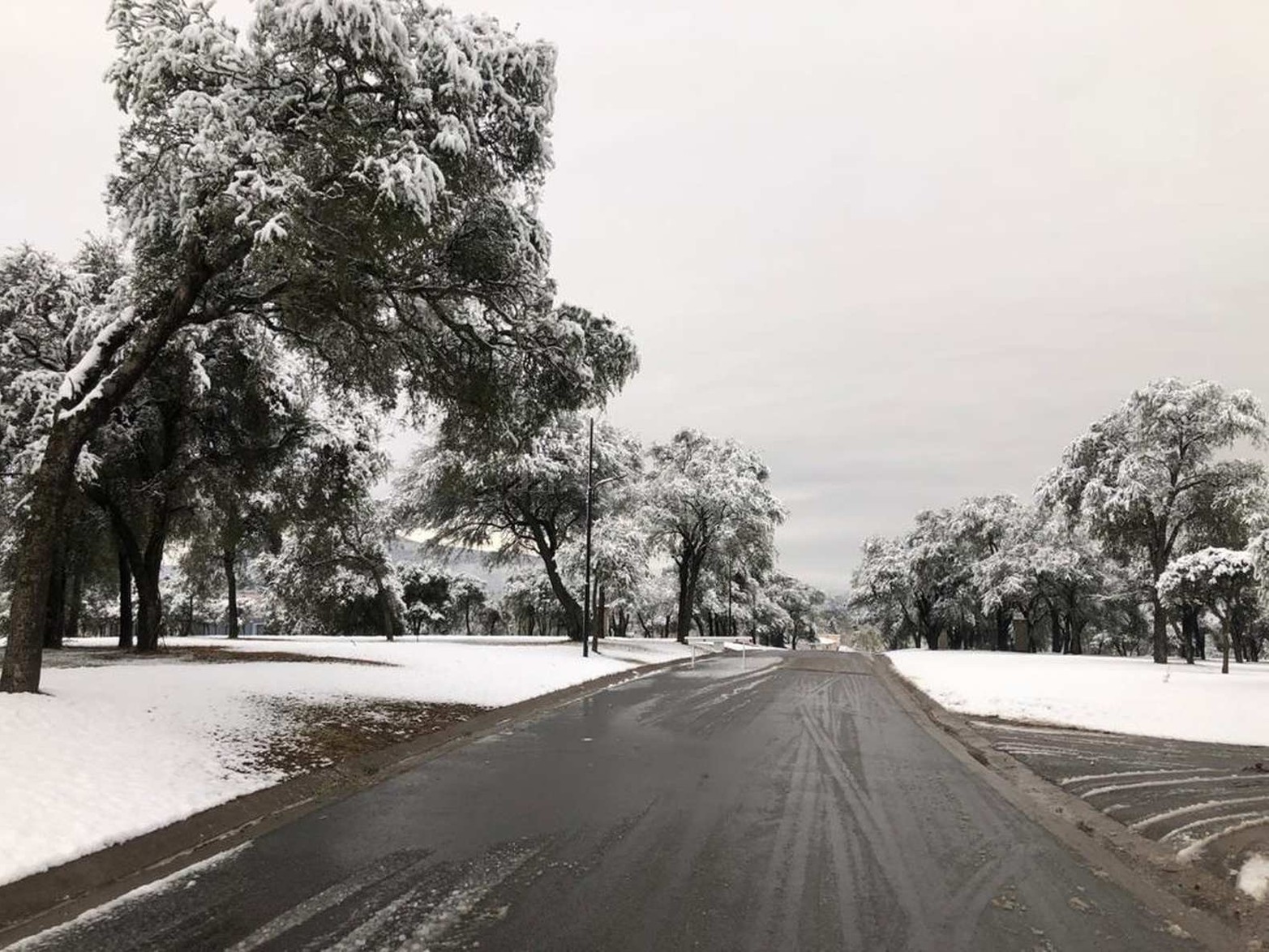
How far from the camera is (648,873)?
5207mm

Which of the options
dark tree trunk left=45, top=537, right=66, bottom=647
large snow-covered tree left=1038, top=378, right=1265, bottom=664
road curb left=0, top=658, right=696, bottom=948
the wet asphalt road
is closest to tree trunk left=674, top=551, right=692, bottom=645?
large snow-covered tree left=1038, top=378, right=1265, bottom=664

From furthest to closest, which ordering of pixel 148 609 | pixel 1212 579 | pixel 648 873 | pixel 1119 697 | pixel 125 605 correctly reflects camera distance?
pixel 1212 579, pixel 125 605, pixel 148 609, pixel 1119 697, pixel 648 873

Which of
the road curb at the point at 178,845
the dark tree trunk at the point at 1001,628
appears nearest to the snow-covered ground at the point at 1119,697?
the road curb at the point at 178,845

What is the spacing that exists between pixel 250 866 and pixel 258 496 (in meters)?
18.5

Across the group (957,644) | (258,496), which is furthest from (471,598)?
(258,496)

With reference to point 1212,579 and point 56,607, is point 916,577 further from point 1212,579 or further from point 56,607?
point 56,607

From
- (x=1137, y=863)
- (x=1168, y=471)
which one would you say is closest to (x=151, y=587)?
(x=1137, y=863)

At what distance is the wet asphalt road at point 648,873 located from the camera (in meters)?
4.23

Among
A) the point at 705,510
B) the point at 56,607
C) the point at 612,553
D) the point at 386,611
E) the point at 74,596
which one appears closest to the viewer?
the point at 56,607

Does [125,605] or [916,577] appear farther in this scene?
[916,577]

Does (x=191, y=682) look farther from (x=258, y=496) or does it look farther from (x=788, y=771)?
(x=258, y=496)

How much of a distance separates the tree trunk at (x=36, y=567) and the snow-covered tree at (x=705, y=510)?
31717 millimetres

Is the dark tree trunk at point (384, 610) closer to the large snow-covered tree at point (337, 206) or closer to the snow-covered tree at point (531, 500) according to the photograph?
the snow-covered tree at point (531, 500)

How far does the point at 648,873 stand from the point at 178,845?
3391 millimetres
